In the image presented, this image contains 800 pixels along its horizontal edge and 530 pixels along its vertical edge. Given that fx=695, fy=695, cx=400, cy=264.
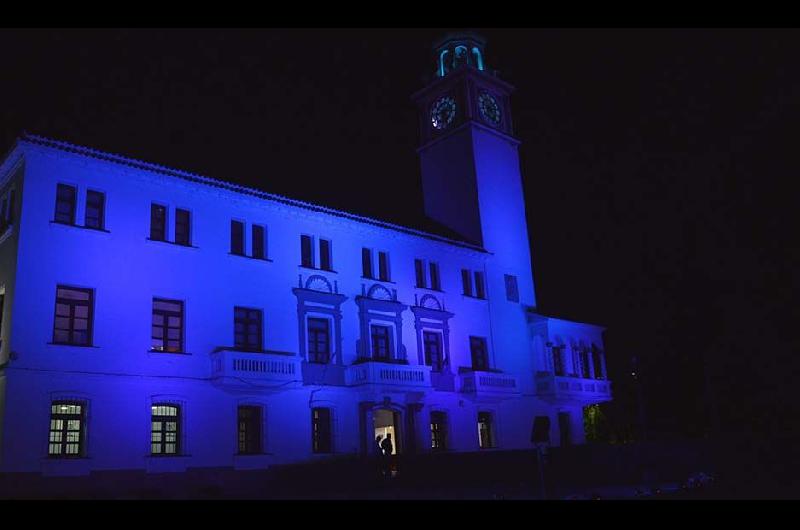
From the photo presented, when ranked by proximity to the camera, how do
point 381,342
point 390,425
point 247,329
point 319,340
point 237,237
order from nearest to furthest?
point 247,329 → point 237,237 → point 319,340 → point 381,342 → point 390,425

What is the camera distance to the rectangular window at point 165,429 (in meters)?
27.0

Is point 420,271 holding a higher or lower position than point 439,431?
higher

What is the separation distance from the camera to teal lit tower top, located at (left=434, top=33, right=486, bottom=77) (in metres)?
49.2

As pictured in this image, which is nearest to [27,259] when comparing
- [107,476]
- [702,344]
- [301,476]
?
[107,476]

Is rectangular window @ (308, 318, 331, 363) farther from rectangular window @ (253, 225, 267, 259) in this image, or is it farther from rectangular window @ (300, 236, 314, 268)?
rectangular window @ (253, 225, 267, 259)

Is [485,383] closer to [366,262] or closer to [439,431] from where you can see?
[439,431]

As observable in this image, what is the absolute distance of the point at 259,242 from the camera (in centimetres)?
3247

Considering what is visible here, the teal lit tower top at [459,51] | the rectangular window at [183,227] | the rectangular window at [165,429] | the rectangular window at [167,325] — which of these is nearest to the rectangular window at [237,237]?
the rectangular window at [183,227]

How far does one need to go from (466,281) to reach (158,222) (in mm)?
19333

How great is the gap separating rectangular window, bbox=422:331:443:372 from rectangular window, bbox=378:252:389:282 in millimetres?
3971

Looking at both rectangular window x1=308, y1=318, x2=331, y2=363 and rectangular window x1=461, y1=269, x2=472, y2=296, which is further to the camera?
rectangular window x1=461, y1=269, x2=472, y2=296

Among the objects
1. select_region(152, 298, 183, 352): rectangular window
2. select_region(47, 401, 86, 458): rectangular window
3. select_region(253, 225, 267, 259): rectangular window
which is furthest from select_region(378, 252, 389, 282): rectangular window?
select_region(47, 401, 86, 458): rectangular window

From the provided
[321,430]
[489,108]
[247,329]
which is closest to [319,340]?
[247,329]

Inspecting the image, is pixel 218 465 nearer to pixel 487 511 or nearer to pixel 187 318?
pixel 187 318
